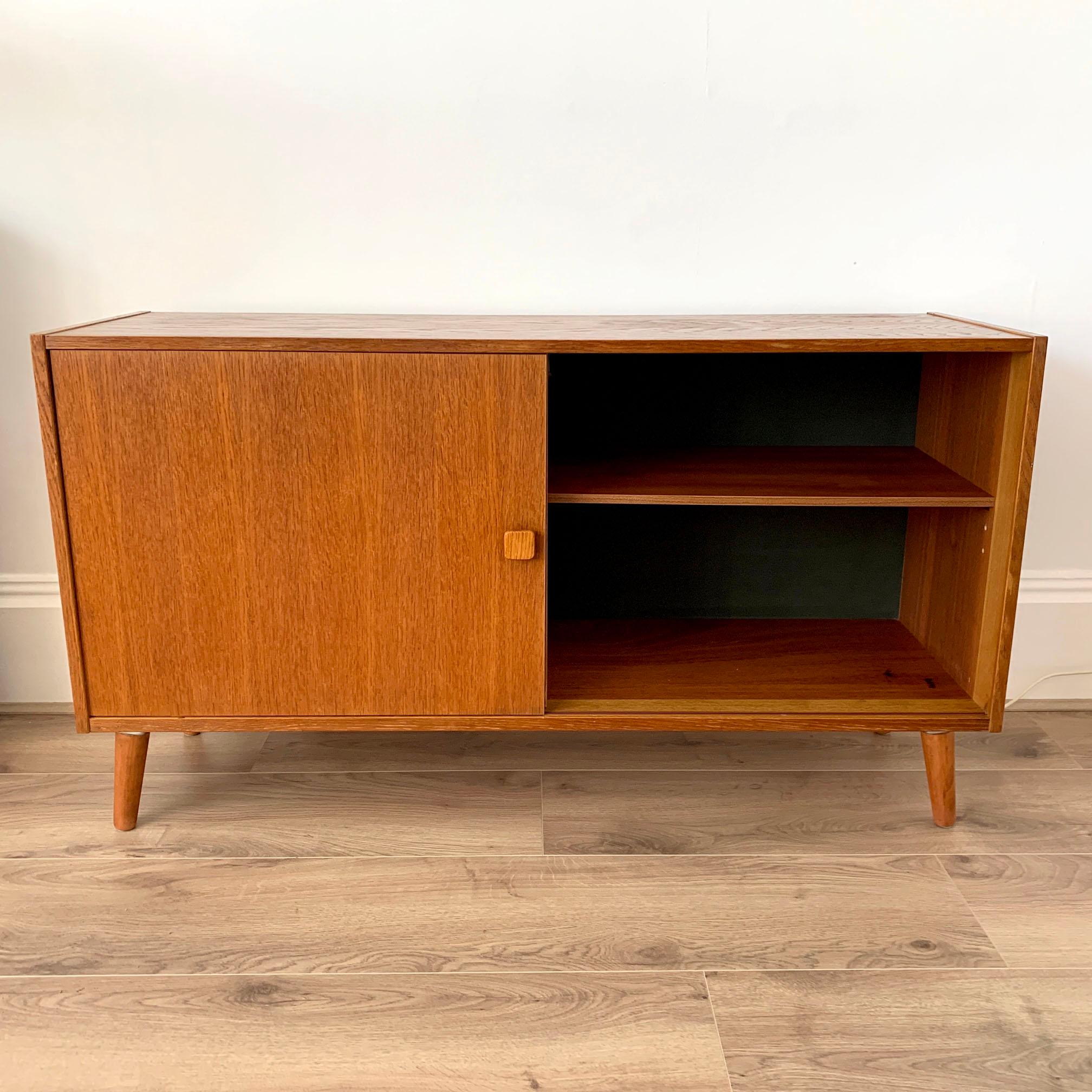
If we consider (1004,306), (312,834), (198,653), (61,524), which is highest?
(1004,306)

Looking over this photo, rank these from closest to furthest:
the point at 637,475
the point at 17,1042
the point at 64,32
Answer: the point at 17,1042, the point at 637,475, the point at 64,32

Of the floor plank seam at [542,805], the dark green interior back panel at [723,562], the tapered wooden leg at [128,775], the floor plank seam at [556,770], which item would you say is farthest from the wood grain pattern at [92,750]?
the dark green interior back panel at [723,562]

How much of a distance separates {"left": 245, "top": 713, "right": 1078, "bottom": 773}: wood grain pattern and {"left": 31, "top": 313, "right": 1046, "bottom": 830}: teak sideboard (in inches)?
6.8

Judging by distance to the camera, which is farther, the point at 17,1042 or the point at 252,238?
the point at 252,238

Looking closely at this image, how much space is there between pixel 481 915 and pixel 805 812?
18.6 inches

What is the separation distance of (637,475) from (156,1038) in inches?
31.7

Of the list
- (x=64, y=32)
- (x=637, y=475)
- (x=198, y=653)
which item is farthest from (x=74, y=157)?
(x=637, y=475)

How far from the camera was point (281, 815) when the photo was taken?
1343 mm

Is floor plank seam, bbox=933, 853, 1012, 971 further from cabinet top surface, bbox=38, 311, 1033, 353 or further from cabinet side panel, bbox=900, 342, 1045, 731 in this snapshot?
cabinet top surface, bbox=38, 311, 1033, 353

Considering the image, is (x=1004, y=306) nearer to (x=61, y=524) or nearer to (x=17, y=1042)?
(x=61, y=524)

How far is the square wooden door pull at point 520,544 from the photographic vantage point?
1.17 meters

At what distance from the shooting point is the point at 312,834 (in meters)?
1.30

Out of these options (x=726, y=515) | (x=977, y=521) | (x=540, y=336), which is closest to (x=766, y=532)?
(x=726, y=515)

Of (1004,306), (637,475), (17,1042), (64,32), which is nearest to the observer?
(17,1042)
